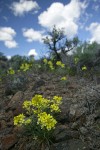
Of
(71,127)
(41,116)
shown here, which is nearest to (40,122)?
(41,116)

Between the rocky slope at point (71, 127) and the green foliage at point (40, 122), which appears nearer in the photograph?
the green foliage at point (40, 122)

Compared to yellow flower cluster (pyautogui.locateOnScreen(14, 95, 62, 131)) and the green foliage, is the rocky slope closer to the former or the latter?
the green foliage

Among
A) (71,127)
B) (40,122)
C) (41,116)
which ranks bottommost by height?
(71,127)

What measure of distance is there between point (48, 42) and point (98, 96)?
11511mm

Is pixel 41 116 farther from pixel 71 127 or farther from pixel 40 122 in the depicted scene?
pixel 71 127

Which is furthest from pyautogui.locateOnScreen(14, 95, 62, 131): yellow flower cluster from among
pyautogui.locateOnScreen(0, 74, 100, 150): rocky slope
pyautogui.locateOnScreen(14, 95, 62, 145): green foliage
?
pyautogui.locateOnScreen(0, 74, 100, 150): rocky slope

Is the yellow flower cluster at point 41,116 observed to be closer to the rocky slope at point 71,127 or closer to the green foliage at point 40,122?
the green foliage at point 40,122

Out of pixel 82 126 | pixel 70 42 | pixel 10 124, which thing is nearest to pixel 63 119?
pixel 82 126

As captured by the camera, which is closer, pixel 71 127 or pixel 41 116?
pixel 41 116

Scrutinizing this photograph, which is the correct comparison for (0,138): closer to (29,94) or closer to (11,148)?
(11,148)

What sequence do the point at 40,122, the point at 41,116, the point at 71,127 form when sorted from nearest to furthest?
the point at 41,116, the point at 40,122, the point at 71,127

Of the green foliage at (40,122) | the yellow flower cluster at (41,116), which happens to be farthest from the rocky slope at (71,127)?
the yellow flower cluster at (41,116)

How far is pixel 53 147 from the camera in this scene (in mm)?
4633

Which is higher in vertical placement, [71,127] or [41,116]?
[41,116]
